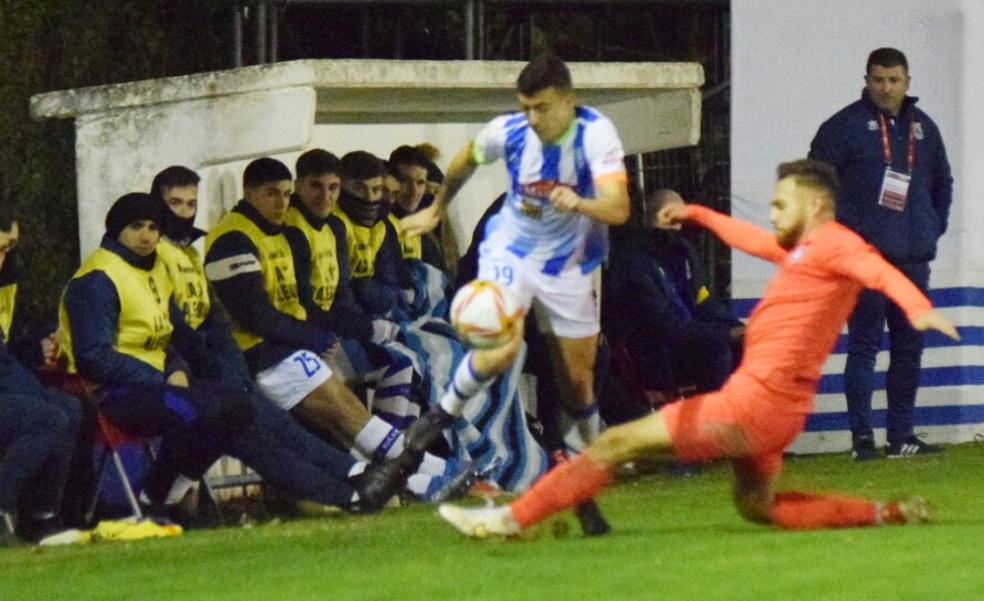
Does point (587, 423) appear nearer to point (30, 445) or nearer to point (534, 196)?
point (534, 196)

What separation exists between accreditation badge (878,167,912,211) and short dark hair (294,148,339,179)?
10.9 ft

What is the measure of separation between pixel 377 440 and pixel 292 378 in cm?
54

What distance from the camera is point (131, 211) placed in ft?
34.6

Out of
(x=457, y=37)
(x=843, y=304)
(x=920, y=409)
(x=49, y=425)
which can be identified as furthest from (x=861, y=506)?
(x=457, y=37)

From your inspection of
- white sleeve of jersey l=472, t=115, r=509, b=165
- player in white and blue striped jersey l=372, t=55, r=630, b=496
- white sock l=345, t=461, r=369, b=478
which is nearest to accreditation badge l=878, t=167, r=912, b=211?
player in white and blue striped jersey l=372, t=55, r=630, b=496

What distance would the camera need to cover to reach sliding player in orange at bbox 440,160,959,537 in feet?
27.1

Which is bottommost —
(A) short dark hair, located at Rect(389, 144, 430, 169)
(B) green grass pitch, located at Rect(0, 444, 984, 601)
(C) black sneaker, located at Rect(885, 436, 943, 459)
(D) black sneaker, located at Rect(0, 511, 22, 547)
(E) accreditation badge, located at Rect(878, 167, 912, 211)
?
(C) black sneaker, located at Rect(885, 436, 943, 459)

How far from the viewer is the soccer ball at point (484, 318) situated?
9227 millimetres

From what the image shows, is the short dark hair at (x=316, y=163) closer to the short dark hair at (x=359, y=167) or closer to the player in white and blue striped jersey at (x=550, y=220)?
the short dark hair at (x=359, y=167)

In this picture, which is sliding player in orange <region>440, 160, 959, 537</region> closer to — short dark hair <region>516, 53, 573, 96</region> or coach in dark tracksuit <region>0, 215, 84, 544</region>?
short dark hair <region>516, 53, 573, 96</region>

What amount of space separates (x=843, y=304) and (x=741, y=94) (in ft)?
19.7

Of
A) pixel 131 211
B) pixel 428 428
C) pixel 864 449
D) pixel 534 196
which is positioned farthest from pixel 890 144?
pixel 131 211

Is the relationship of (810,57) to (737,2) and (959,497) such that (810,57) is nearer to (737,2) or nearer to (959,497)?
(737,2)

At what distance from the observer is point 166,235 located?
11.1m
